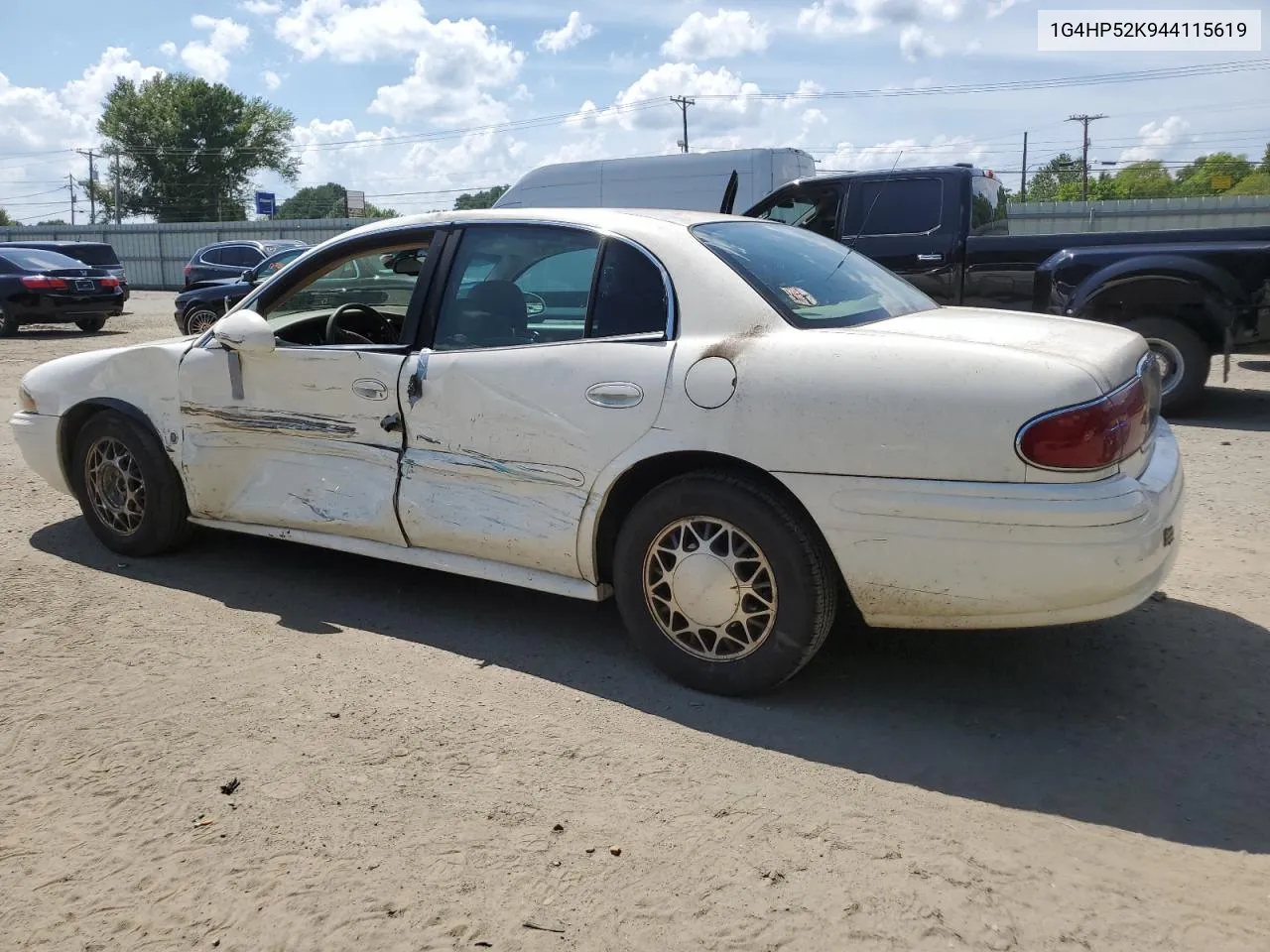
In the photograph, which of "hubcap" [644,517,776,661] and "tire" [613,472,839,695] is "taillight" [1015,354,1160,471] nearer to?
"tire" [613,472,839,695]

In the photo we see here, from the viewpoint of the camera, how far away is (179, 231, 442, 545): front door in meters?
4.25

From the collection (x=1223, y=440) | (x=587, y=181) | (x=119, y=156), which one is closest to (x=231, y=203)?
(x=119, y=156)

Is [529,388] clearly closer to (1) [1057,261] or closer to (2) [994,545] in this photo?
(2) [994,545]

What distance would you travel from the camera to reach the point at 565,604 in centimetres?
461

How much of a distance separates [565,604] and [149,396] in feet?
6.65

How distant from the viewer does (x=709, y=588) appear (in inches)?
140

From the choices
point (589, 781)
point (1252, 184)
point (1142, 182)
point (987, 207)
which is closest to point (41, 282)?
point (987, 207)

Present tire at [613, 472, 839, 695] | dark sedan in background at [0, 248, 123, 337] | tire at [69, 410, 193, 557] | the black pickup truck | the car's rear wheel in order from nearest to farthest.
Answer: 1. tire at [613, 472, 839, 695]
2. tire at [69, 410, 193, 557]
3. the black pickup truck
4. the car's rear wheel
5. dark sedan in background at [0, 248, 123, 337]

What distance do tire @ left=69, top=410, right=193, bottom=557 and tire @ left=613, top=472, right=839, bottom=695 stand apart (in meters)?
2.30

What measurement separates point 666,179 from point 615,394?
1381 cm

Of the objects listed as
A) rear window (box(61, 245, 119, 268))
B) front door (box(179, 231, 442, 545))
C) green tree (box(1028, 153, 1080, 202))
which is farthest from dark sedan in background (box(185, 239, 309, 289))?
green tree (box(1028, 153, 1080, 202))

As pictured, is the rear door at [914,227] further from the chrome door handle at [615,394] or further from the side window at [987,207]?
the chrome door handle at [615,394]

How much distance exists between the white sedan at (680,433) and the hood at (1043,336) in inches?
0.8

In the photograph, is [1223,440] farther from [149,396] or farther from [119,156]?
[119,156]
